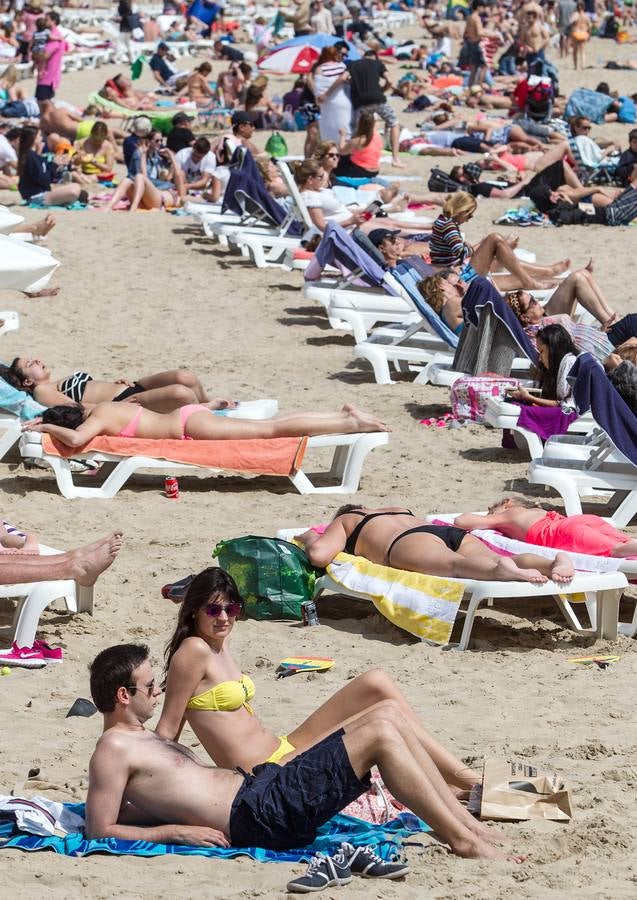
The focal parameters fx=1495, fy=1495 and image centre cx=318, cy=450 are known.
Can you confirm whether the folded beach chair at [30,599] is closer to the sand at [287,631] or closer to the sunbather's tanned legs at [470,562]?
the sand at [287,631]

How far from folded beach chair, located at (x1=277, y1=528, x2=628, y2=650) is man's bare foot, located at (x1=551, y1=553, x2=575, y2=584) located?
3cm

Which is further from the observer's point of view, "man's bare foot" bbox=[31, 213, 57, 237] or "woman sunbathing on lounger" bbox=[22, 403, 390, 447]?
"man's bare foot" bbox=[31, 213, 57, 237]

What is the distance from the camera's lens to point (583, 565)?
572 centimetres

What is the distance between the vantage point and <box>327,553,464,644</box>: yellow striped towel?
5676 millimetres

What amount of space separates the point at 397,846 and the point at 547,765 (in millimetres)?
801

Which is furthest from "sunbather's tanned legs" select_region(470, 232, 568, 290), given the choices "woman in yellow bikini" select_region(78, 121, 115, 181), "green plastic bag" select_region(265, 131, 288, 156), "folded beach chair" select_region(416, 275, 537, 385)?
"green plastic bag" select_region(265, 131, 288, 156)

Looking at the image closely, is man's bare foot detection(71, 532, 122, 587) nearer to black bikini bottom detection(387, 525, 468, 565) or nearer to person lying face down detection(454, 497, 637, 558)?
black bikini bottom detection(387, 525, 468, 565)

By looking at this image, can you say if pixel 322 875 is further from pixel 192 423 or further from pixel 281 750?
pixel 192 423

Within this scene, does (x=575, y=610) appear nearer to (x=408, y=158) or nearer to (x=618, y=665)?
(x=618, y=665)

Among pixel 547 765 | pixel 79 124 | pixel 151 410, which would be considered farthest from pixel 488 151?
pixel 547 765

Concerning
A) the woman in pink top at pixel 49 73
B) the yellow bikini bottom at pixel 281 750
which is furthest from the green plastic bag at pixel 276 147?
the yellow bikini bottom at pixel 281 750

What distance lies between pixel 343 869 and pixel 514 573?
6.48 ft

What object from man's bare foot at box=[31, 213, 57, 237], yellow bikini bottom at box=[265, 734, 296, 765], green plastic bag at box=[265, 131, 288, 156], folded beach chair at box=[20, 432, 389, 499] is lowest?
green plastic bag at box=[265, 131, 288, 156]

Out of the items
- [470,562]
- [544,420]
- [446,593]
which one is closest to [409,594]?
[446,593]
